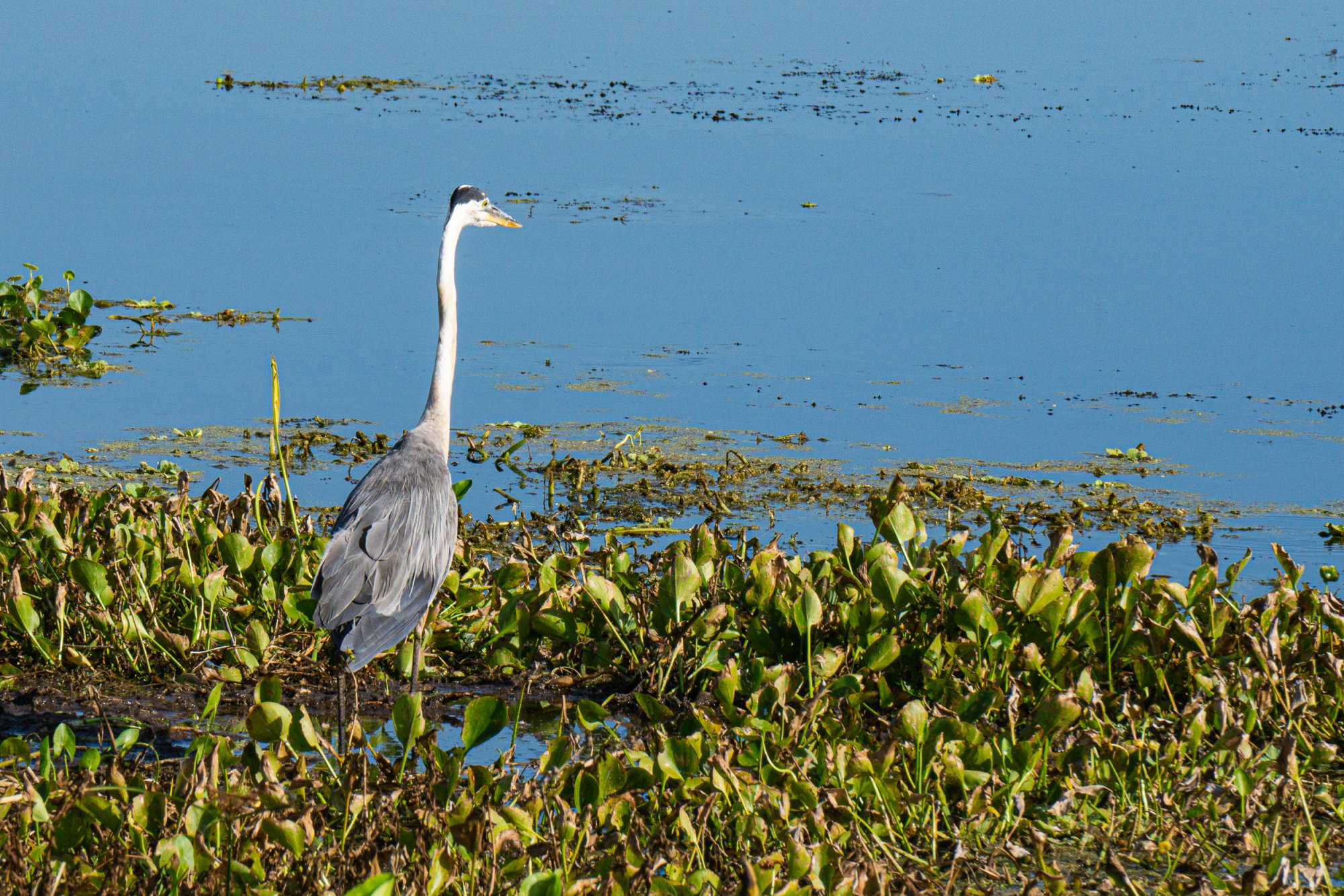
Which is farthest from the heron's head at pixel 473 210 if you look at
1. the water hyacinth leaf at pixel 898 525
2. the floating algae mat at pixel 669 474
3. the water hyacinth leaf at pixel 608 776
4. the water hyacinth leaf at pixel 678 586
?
the water hyacinth leaf at pixel 608 776

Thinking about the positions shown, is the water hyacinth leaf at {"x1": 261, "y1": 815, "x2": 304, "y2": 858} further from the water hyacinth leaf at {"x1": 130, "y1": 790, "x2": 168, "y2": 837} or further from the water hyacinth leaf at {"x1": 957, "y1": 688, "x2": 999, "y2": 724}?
the water hyacinth leaf at {"x1": 957, "y1": 688, "x2": 999, "y2": 724}

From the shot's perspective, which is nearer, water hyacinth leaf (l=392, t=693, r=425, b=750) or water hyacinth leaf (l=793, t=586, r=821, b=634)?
water hyacinth leaf (l=392, t=693, r=425, b=750)

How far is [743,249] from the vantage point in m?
11.8

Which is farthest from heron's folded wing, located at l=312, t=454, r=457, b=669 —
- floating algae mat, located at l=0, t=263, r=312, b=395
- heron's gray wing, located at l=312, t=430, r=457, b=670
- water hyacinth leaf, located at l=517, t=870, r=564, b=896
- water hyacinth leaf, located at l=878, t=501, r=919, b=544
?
floating algae mat, located at l=0, t=263, r=312, b=395

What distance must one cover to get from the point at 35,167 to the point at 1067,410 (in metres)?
9.89

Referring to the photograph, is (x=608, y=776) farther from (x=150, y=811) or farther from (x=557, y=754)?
(x=150, y=811)

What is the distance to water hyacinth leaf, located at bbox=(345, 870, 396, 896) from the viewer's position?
2615 millimetres

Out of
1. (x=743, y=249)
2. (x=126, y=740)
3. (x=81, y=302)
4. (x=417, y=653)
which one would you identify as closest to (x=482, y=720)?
(x=126, y=740)

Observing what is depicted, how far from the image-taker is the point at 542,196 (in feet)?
44.0

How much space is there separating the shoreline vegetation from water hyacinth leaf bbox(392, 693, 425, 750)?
0.01m

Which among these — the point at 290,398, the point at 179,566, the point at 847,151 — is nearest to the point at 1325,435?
the point at 290,398

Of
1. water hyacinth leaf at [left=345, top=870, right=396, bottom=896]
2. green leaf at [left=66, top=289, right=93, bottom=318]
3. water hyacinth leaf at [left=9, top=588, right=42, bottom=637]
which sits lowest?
water hyacinth leaf at [left=9, top=588, right=42, bottom=637]

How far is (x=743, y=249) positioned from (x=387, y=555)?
24.6 ft

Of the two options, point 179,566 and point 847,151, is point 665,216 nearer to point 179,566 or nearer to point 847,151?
point 847,151
